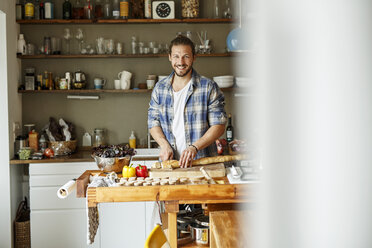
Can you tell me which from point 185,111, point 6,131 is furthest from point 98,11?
point 185,111

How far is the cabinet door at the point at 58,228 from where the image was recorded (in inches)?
148

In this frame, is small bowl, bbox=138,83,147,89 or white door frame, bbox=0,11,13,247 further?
small bowl, bbox=138,83,147,89

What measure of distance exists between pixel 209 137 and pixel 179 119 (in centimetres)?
27

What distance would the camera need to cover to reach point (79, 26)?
171 inches

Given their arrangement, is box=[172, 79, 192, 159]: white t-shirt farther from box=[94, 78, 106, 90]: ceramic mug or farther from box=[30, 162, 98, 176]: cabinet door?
box=[94, 78, 106, 90]: ceramic mug

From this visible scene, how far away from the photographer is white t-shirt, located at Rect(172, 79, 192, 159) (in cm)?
286

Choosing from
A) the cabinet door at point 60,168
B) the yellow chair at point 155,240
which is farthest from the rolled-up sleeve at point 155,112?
the yellow chair at point 155,240

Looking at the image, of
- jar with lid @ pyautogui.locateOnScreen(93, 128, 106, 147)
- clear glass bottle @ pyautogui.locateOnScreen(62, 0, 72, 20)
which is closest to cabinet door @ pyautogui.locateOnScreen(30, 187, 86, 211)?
jar with lid @ pyautogui.locateOnScreen(93, 128, 106, 147)

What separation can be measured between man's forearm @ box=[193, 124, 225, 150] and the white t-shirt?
193mm

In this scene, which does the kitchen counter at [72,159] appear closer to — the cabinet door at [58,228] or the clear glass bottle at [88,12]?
the cabinet door at [58,228]

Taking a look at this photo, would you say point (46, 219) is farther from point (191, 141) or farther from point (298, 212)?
point (298, 212)

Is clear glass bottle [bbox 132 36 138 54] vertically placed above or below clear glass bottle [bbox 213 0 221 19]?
below

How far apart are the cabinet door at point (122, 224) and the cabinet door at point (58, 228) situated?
0.38 ft

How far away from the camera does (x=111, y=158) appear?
2.37 meters
